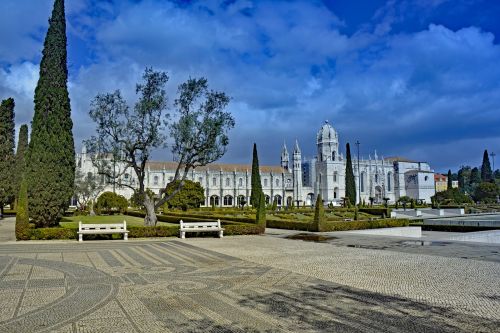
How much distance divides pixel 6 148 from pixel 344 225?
25.3 meters

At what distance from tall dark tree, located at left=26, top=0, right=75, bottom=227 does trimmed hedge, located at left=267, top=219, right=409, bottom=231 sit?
11.3 metres

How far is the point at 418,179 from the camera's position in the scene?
103750mm

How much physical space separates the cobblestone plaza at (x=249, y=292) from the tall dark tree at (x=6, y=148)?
22099 mm

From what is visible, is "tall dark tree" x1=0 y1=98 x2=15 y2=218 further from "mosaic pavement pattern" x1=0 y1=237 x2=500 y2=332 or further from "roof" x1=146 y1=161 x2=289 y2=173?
"roof" x1=146 y1=161 x2=289 y2=173

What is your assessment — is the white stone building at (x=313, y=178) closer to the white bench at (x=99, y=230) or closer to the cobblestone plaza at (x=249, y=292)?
the white bench at (x=99, y=230)

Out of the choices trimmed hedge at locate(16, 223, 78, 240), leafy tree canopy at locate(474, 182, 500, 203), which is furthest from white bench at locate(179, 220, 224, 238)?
leafy tree canopy at locate(474, 182, 500, 203)

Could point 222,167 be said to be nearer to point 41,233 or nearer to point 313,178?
point 313,178

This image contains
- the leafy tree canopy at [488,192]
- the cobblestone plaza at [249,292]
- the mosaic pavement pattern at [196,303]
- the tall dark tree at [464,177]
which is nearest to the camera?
the mosaic pavement pattern at [196,303]

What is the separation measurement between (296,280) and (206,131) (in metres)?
15.3

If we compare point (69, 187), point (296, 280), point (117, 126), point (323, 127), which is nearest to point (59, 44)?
point (117, 126)

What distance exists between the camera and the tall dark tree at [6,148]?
1209 inches

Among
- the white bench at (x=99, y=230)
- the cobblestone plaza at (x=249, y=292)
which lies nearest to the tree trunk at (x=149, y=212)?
the white bench at (x=99, y=230)

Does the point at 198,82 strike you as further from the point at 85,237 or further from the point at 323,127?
the point at 323,127

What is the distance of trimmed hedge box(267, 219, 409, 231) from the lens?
838 inches
